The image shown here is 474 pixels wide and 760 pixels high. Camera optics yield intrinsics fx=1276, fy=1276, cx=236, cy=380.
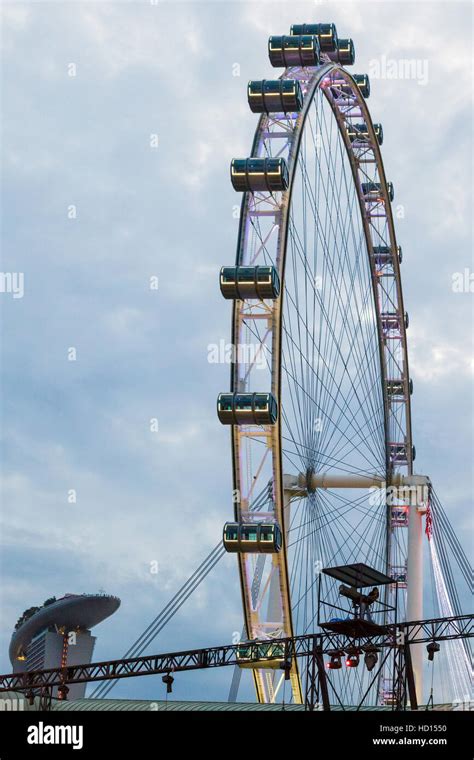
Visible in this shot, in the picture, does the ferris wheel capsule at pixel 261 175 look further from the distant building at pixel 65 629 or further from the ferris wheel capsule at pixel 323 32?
the distant building at pixel 65 629

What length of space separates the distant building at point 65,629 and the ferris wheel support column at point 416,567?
9562cm

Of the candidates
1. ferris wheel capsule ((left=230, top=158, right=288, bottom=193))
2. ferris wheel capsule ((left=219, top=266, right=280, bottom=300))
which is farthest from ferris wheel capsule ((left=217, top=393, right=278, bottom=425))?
ferris wheel capsule ((left=230, top=158, right=288, bottom=193))

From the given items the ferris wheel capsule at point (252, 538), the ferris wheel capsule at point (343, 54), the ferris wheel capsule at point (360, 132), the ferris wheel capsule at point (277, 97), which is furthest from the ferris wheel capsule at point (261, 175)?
the ferris wheel capsule at point (360, 132)

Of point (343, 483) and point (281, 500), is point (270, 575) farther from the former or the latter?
point (343, 483)

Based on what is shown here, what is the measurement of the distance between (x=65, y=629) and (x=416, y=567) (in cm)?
10239

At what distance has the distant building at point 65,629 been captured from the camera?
147m

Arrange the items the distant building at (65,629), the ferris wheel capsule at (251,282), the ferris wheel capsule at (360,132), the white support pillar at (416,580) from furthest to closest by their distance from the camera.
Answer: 1. the distant building at (65,629)
2. the ferris wheel capsule at (360,132)
3. the white support pillar at (416,580)
4. the ferris wheel capsule at (251,282)

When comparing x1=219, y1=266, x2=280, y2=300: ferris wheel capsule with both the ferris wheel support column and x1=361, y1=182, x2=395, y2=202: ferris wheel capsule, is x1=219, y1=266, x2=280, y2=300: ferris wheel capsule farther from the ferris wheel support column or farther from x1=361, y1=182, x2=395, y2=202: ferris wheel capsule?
x1=361, y1=182, x2=395, y2=202: ferris wheel capsule

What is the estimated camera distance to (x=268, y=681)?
4938 cm

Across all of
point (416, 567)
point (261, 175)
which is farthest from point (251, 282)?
point (416, 567)

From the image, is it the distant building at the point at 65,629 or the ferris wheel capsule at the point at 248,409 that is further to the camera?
the distant building at the point at 65,629

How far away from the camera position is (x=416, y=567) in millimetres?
53656

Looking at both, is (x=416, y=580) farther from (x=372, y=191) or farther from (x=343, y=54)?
(x=343, y=54)
